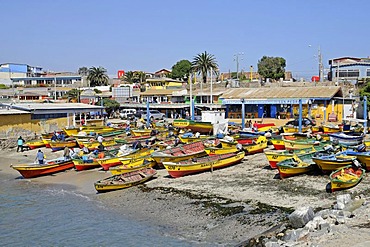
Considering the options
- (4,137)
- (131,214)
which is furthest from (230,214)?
(4,137)

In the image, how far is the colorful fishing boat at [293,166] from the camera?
76.0 ft

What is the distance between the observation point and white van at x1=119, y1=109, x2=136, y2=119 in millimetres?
65469

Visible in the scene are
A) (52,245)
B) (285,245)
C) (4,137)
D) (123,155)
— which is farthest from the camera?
(4,137)

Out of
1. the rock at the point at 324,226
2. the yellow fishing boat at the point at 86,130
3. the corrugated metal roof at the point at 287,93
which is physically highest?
the corrugated metal roof at the point at 287,93

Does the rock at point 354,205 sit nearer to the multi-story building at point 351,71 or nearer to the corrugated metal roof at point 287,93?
the corrugated metal roof at point 287,93

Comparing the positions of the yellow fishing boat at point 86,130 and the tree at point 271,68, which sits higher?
the tree at point 271,68

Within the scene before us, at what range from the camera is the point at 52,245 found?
1731 centimetres

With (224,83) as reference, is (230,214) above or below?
below

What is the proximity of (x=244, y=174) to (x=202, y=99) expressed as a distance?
4216 centimetres

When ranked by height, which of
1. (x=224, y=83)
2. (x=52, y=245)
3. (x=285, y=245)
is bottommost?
(x=52, y=245)

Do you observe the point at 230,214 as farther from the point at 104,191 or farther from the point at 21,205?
the point at 21,205

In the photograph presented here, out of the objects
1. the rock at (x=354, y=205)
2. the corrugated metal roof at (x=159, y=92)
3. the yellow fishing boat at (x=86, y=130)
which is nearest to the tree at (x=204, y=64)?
the corrugated metal roof at (x=159, y=92)

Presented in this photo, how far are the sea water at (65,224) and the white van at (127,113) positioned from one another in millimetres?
39685

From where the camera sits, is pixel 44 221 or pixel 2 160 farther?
pixel 2 160
